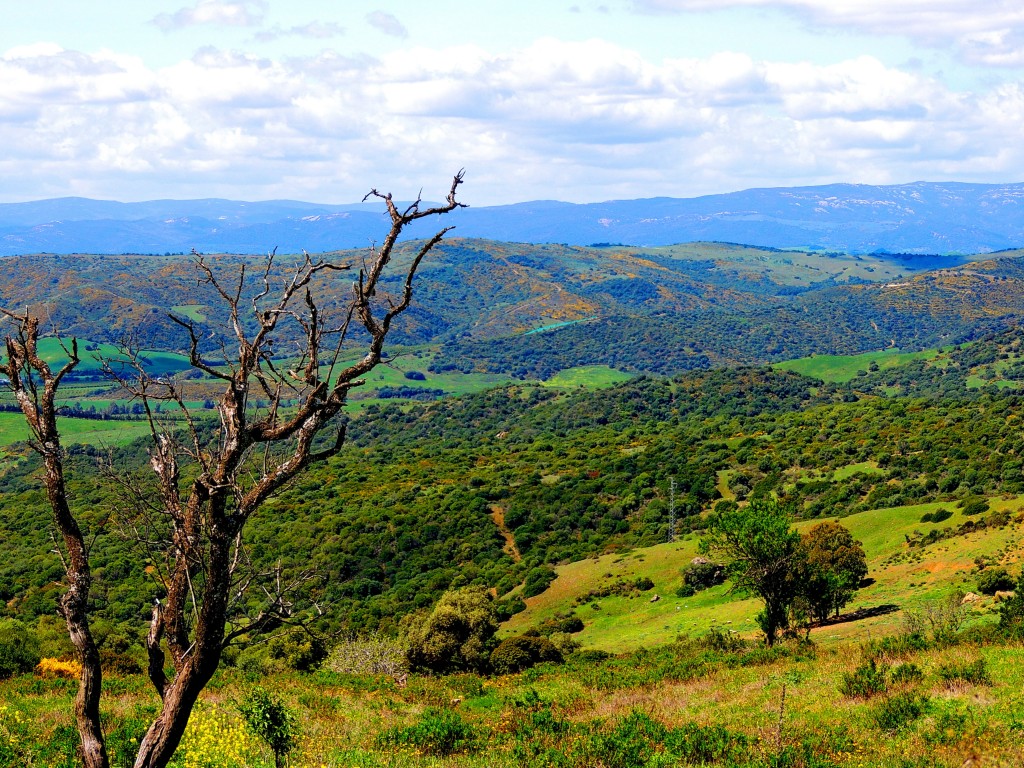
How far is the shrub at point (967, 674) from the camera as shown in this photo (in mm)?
13086

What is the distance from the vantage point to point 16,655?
78.3ft

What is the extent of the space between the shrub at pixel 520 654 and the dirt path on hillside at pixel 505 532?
3545 cm

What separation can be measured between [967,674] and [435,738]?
8335mm

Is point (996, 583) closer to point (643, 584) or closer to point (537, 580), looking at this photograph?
point (643, 584)

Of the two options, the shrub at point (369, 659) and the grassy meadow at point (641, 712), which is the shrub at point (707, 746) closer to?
the grassy meadow at point (641, 712)

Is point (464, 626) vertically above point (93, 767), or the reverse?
point (93, 767)

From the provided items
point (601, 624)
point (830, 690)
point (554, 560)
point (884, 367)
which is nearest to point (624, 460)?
point (554, 560)

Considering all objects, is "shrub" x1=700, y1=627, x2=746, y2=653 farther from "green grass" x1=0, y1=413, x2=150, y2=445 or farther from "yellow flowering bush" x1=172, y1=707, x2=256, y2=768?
"green grass" x1=0, y1=413, x2=150, y2=445

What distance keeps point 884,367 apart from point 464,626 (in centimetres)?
18872

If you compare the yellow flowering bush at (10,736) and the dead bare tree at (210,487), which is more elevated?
the dead bare tree at (210,487)

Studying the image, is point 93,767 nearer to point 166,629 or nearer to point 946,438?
point 166,629

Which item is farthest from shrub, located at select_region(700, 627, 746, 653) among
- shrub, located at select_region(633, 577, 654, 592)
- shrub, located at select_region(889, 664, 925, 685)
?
shrub, located at select_region(633, 577, 654, 592)

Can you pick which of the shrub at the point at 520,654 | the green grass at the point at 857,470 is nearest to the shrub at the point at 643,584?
the shrub at the point at 520,654

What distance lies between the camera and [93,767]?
296 inches
